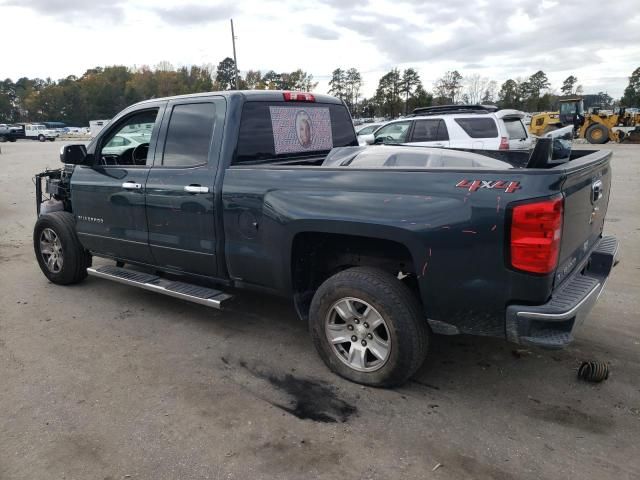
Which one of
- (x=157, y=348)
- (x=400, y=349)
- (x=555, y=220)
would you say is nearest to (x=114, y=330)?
(x=157, y=348)

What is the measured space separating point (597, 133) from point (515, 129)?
19964 millimetres

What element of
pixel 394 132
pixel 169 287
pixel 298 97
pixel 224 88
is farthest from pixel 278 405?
pixel 224 88

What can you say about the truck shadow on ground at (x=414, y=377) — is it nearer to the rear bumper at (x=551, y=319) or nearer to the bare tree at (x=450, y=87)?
the rear bumper at (x=551, y=319)

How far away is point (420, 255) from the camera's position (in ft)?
10.0

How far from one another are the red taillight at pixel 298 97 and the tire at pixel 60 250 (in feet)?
9.13

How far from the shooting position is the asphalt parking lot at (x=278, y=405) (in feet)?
9.06

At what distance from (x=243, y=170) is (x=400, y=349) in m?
1.71

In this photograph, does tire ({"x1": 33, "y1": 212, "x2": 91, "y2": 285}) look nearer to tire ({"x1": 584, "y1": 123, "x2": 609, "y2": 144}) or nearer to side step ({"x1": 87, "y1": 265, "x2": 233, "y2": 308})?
side step ({"x1": 87, "y1": 265, "x2": 233, "y2": 308})

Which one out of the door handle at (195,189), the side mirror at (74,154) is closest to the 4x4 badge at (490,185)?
the door handle at (195,189)

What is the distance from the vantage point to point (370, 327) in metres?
3.42

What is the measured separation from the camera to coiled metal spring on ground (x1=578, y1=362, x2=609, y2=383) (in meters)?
3.47

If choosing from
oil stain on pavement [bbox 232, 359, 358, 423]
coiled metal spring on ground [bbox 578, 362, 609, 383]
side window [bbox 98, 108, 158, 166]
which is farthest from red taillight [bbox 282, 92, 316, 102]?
coiled metal spring on ground [bbox 578, 362, 609, 383]

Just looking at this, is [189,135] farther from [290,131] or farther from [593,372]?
[593,372]

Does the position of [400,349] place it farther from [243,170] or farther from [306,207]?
[243,170]
